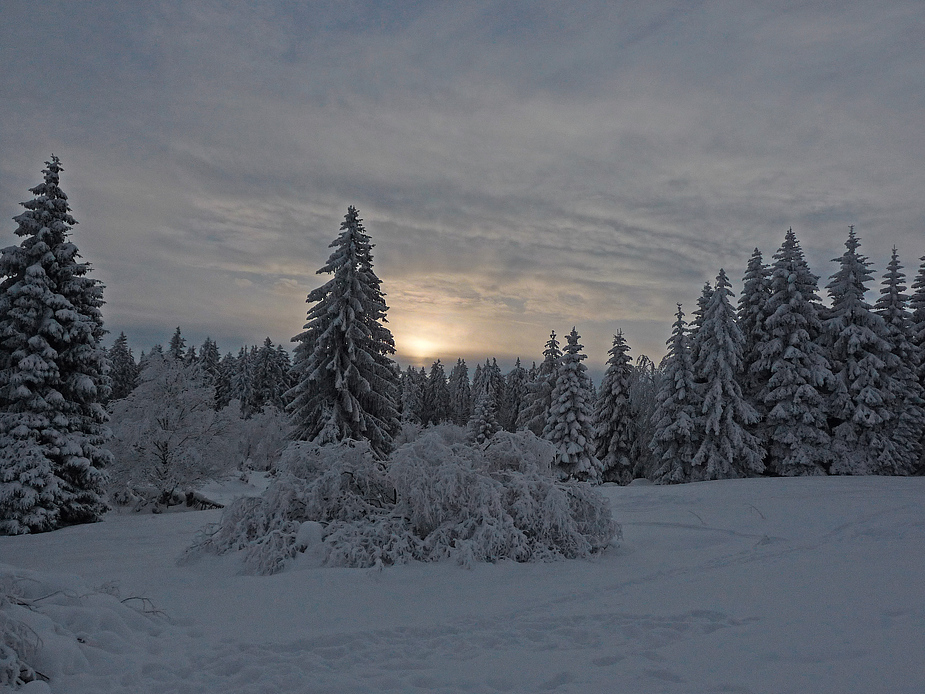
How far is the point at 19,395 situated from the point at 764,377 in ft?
96.3

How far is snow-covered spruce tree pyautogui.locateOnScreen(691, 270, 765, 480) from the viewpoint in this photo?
80.0 ft

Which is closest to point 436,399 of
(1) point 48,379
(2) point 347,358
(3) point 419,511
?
(2) point 347,358

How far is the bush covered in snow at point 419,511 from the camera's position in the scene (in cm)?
853

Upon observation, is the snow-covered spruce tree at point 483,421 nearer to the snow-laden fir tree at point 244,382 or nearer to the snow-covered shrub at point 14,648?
the snow-laden fir tree at point 244,382

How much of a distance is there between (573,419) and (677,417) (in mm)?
5307

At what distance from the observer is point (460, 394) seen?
8231cm

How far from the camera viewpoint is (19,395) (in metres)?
15.8

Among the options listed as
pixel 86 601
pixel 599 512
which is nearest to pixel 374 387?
pixel 599 512

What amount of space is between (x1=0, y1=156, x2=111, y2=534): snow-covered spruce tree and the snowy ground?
6.81 m

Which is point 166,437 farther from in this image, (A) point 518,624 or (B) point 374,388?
(A) point 518,624

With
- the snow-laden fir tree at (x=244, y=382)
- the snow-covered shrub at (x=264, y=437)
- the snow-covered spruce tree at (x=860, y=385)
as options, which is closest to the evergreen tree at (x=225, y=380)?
the snow-laden fir tree at (x=244, y=382)

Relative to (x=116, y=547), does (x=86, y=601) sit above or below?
above

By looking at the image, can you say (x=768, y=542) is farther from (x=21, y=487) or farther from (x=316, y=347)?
(x=21, y=487)

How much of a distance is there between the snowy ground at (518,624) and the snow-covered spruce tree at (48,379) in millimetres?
6808
